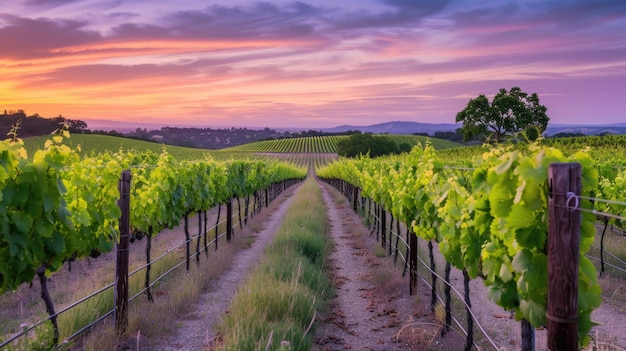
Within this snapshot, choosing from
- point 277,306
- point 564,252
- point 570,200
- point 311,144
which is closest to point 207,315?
point 277,306

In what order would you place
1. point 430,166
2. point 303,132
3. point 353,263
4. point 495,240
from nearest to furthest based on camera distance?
1. point 495,240
2. point 430,166
3. point 353,263
4. point 303,132

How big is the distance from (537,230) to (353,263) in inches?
338

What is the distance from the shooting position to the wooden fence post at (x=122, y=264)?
273 inches

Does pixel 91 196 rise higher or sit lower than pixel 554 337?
higher

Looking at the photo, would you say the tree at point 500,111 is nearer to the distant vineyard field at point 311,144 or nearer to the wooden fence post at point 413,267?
the distant vineyard field at point 311,144

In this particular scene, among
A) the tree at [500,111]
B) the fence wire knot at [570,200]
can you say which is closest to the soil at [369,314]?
the fence wire knot at [570,200]

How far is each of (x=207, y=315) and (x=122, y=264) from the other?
1.63 meters

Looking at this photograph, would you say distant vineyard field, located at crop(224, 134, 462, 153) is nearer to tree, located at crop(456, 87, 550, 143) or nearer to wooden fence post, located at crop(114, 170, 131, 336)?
tree, located at crop(456, 87, 550, 143)

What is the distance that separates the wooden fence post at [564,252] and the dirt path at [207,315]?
292 centimetres

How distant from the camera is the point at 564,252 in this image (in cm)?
314

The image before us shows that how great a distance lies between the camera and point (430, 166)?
8.27 m

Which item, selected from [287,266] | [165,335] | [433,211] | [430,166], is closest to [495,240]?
[433,211]

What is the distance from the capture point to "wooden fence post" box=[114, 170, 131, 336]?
273 inches

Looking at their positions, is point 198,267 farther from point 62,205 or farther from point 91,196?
point 62,205
